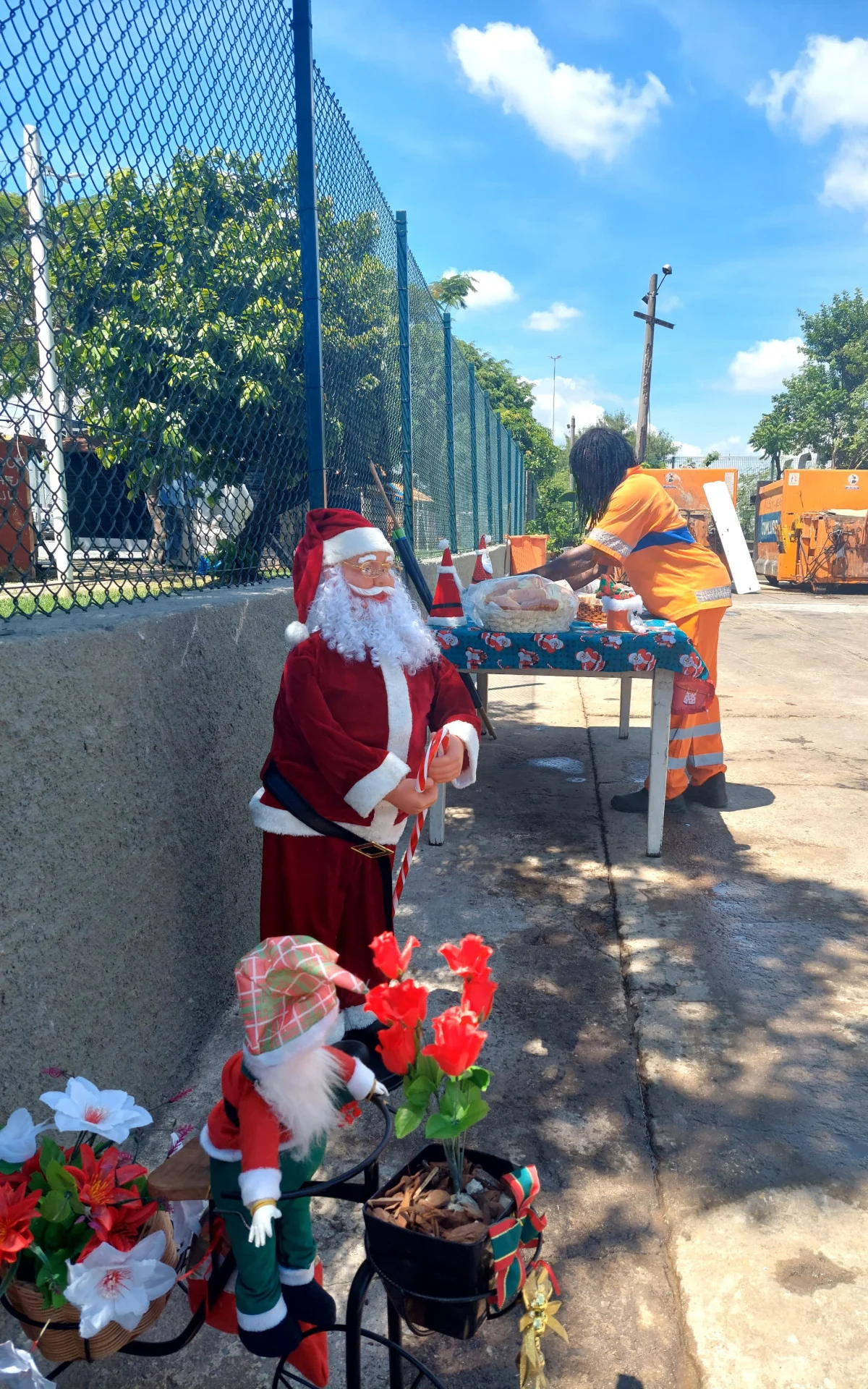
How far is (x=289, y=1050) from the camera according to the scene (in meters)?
1.42

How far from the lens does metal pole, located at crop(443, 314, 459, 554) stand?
8.79 metres

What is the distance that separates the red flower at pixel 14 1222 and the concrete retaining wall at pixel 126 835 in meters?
0.32

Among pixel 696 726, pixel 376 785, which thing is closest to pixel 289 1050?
pixel 376 785

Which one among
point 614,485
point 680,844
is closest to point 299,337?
point 614,485

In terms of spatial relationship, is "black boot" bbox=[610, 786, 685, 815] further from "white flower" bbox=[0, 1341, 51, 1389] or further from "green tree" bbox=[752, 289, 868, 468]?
"green tree" bbox=[752, 289, 868, 468]

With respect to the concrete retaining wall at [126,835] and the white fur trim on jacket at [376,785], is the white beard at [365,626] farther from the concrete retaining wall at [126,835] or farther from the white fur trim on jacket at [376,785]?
the concrete retaining wall at [126,835]

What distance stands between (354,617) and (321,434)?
1.54 metres

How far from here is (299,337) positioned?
347 cm

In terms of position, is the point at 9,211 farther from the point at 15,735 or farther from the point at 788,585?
the point at 788,585

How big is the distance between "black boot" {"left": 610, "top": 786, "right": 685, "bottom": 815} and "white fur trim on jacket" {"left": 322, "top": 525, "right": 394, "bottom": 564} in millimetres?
2869

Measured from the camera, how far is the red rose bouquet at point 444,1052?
53.5 inches

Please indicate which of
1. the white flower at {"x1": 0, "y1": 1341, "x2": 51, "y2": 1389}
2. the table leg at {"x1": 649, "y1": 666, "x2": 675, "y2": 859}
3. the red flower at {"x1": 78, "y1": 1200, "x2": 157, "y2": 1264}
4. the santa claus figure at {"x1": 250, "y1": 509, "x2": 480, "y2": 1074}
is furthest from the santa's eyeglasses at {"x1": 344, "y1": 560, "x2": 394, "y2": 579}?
the table leg at {"x1": 649, "y1": 666, "x2": 675, "y2": 859}

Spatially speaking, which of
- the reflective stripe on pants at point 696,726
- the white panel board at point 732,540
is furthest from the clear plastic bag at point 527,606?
the white panel board at point 732,540

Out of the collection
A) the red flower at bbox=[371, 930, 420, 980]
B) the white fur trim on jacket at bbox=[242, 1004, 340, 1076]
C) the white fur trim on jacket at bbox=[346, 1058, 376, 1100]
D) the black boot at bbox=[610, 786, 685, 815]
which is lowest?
the black boot at bbox=[610, 786, 685, 815]
